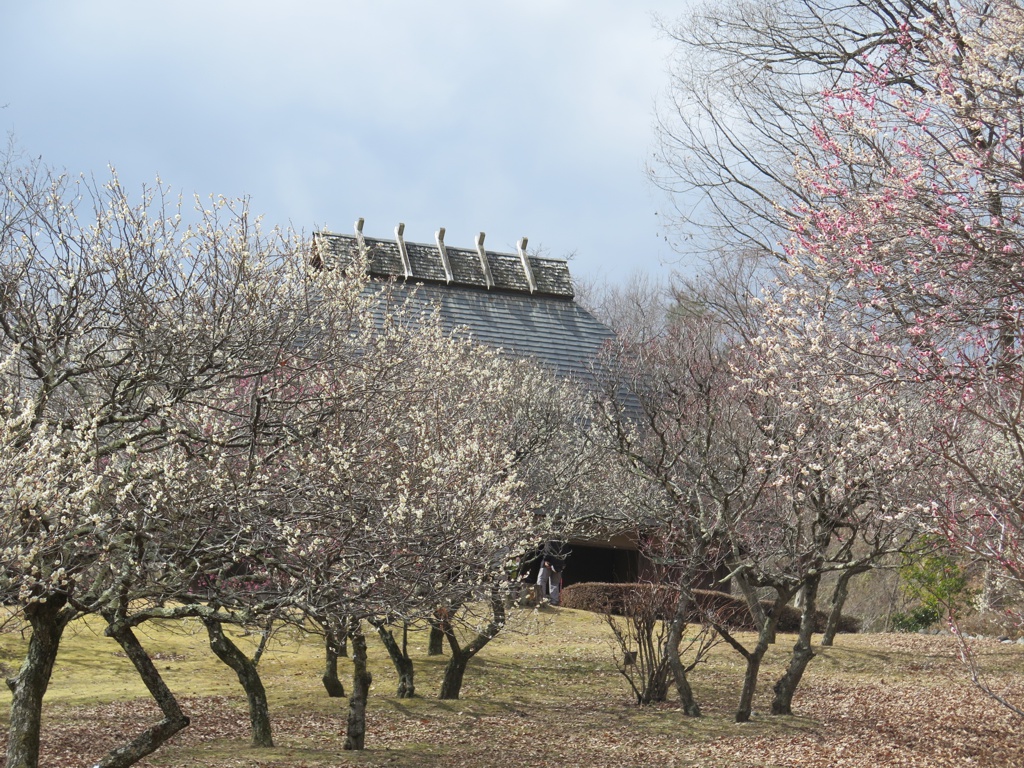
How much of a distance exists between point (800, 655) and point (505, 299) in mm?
19407

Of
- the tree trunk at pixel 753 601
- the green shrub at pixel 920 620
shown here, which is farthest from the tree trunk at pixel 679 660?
the green shrub at pixel 920 620

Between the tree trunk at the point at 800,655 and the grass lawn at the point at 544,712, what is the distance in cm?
26

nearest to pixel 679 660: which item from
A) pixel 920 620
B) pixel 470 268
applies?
pixel 920 620

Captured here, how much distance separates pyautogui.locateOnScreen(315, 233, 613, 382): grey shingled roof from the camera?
94.1ft

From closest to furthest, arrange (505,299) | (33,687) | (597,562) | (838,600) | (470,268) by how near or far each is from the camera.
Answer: (33,687) < (838,600) < (597,562) < (505,299) < (470,268)

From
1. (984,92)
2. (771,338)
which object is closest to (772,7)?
(771,338)

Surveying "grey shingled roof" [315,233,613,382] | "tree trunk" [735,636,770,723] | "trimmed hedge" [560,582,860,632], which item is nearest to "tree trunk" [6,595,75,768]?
"tree trunk" [735,636,770,723]

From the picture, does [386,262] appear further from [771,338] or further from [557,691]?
[771,338]

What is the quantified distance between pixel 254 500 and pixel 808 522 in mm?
8645

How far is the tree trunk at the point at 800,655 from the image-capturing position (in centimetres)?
1281

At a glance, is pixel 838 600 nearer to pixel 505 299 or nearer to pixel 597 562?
pixel 597 562

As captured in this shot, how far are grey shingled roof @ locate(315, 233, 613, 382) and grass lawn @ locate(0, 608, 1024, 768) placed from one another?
11.4 m

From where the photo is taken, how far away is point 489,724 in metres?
13.1

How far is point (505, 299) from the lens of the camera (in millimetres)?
30969
